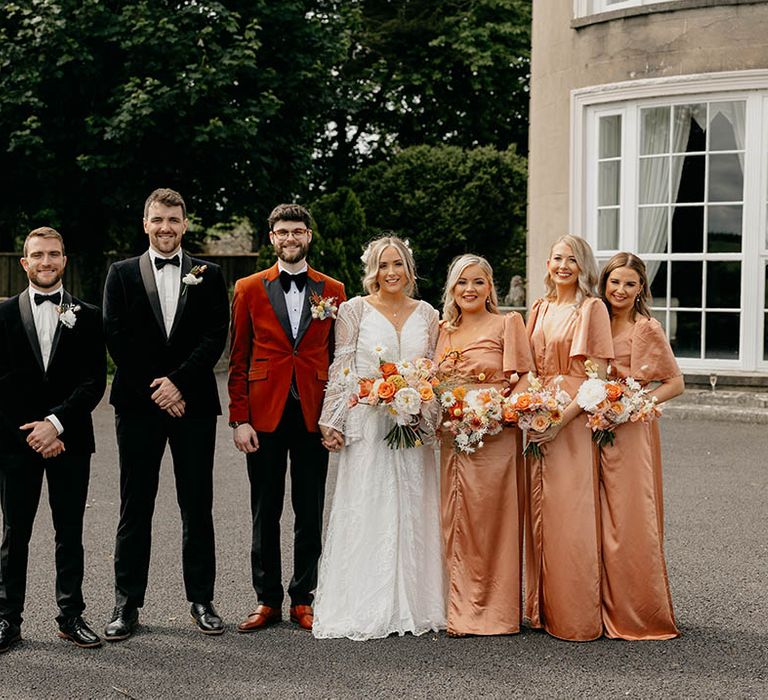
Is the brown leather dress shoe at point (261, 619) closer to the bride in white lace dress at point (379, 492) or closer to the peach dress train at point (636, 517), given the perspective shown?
the bride in white lace dress at point (379, 492)

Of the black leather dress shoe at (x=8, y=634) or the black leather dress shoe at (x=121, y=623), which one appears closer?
the black leather dress shoe at (x=8, y=634)

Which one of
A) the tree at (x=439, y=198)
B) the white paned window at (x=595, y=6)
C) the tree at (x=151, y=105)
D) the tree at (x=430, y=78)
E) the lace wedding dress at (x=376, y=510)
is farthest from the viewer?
the tree at (x=430, y=78)

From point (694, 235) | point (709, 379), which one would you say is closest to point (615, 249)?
point (694, 235)

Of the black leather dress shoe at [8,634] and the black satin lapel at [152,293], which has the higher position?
the black satin lapel at [152,293]

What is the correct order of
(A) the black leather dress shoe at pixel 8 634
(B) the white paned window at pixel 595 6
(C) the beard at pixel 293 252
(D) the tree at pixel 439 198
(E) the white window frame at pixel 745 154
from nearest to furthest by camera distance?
(A) the black leather dress shoe at pixel 8 634 → (C) the beard at pixel 293 252 → (E) the white window frame at pixel 745 154 → (B) the white paned window at pixel 595 6 → (D) the tree at pixel 439 198

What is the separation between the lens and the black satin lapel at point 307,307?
5633 millimetres

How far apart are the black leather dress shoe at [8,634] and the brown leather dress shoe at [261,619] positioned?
1.10m

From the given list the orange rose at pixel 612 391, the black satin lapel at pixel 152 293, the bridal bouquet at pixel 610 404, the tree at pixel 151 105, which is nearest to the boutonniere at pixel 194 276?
the black satin lapel at pixel 152 293

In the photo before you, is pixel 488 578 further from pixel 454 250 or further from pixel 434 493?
pixel 454 250

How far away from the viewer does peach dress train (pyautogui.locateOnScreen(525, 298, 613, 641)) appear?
5.37m

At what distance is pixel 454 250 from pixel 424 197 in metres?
1.48

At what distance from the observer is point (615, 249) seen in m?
13.6

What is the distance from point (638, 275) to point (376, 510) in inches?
74.0

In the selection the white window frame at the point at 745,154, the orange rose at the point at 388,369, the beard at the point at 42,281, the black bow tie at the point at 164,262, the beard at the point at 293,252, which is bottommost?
the orange rose at the point at 388,369
